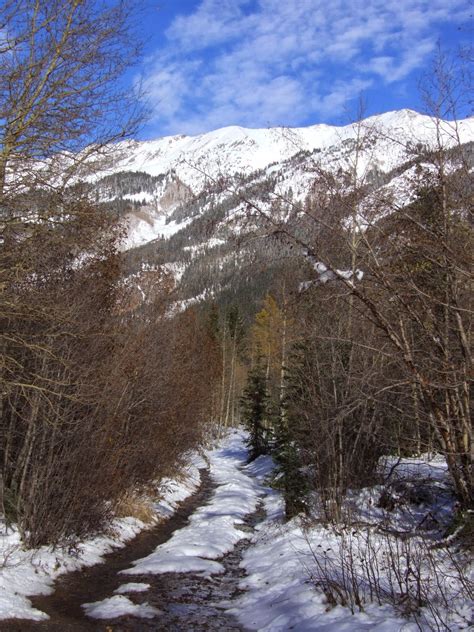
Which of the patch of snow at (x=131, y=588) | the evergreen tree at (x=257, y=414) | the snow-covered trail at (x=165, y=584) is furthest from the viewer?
the evergreen tree at (x=257, y=414)

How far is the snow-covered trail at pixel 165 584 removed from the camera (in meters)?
6.37

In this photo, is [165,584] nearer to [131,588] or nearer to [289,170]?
[131,588]

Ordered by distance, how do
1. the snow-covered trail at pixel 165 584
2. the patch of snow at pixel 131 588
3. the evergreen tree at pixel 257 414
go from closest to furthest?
the snow-covered trail at pixel 165 584 < the patch of snow at pixel 131 588 < the evergreen tree at pixel 257 414

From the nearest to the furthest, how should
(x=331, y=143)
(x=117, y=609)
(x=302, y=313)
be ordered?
(x=331, y=143) < (x=117, y=609) < (x=302, y=313)

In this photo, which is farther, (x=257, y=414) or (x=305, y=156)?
(x=257, y=414)

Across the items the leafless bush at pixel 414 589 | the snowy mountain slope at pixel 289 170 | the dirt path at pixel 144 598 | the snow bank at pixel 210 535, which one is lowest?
the snow bank at pixel 210 535

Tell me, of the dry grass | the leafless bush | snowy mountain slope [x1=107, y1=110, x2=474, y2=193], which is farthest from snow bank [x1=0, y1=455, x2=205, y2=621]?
snowy mountain slope [x1=107, y1=110, x2=474, y2=193]

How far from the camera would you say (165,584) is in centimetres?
793

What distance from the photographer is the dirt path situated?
20.0 ft

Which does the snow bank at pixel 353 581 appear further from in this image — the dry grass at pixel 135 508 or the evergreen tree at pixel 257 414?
the evergreen tree at pixel 257 414

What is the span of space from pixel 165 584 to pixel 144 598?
74 cm

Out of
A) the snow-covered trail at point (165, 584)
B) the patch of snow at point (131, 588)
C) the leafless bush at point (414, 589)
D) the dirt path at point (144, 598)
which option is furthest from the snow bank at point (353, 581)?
the patch of snow at point (131, 588)

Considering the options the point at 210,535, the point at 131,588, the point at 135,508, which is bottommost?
the point at 210,535

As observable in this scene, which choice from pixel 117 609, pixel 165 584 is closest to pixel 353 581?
pixel 117 609
